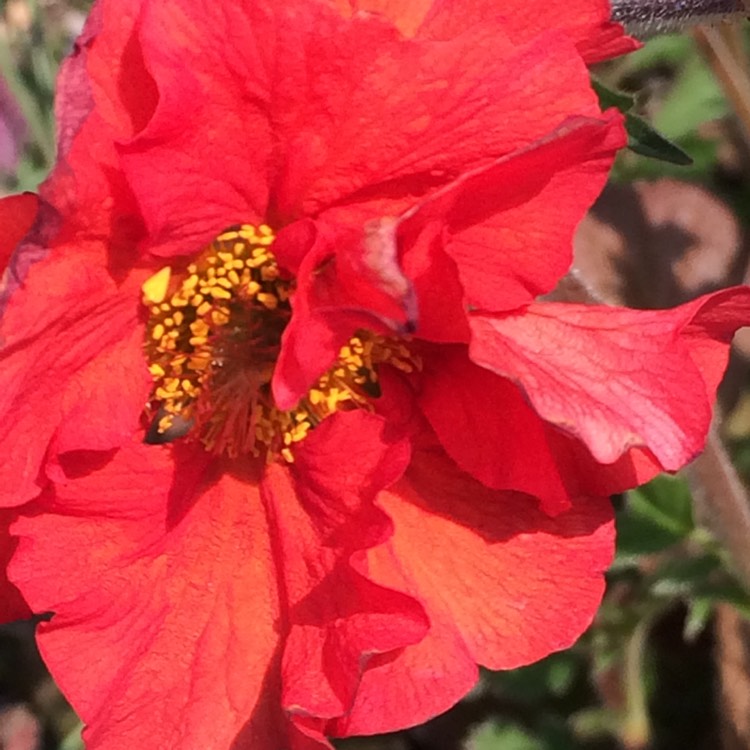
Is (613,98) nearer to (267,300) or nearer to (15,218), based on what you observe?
(267,300)

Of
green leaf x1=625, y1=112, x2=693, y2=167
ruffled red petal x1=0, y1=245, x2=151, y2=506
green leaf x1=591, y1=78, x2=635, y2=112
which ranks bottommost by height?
green leaf x1=625, y1=112, x2=693, y2=167

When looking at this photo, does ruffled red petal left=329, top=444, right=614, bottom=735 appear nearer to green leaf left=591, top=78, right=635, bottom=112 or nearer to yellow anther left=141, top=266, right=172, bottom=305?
yellow anther left=141, top=266, right=172, bottom=305

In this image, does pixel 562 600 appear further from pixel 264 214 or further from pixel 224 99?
pixel 224 99

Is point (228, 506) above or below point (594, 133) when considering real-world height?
below

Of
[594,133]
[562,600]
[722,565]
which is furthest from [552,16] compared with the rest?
[722,565]

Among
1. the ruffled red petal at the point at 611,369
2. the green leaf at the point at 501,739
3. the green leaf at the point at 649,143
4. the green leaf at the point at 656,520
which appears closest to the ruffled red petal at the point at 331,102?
the ruffled red petal at the point at 611,369

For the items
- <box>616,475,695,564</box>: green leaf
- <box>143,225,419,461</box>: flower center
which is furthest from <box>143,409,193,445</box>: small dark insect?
<box>616,475,695,564</box>: green leaf

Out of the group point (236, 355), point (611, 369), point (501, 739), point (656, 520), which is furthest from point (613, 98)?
point (501, 739)
